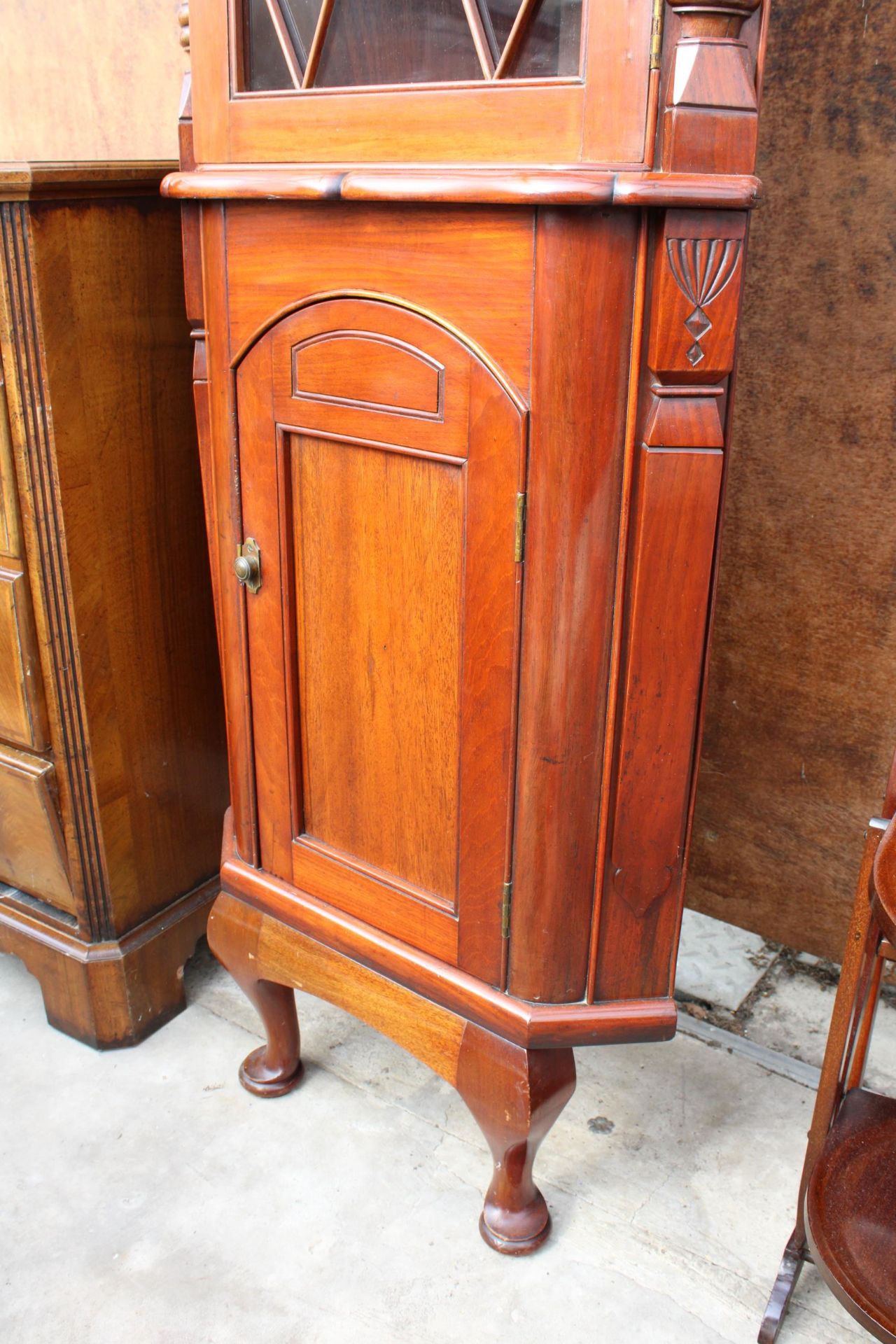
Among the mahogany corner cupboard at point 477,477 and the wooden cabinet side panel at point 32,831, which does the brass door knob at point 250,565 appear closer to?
the mahogany corner cupboard at point 477,477

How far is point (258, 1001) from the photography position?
1769 mm

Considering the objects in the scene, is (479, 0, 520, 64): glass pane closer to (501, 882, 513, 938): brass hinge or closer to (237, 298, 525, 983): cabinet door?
(237, 298, 525, 983): cabinet door

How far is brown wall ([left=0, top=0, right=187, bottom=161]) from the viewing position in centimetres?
219

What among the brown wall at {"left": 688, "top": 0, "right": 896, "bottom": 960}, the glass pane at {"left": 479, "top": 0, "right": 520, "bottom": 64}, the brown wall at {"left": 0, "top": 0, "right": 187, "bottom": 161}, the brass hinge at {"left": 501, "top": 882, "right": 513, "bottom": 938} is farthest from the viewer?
the brown wall at {"left": 0, "top": 0, "right": 187, "bottom": 161}

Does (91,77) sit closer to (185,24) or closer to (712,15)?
(185,24)

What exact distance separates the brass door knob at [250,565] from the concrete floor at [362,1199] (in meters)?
0.88

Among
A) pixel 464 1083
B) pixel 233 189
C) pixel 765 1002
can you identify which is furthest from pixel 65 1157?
pixel 233 189

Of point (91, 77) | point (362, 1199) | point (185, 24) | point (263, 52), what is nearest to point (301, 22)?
point (263, 52)

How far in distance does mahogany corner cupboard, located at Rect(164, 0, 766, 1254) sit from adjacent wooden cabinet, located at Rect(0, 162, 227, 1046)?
0.75 feet

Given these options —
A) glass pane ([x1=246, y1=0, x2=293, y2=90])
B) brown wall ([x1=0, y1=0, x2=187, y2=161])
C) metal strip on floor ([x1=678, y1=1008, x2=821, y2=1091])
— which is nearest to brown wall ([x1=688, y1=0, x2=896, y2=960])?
metal strip on floor ([x1=678, y1=1008, x2=821, y2=1091])

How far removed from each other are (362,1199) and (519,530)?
1.04 meters

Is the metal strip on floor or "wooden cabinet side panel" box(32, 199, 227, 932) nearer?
"wooden cabinet side panel" box(32, 199, 227, 932)

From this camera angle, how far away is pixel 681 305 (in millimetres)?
1099

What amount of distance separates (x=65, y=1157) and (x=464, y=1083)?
0.69 metres
